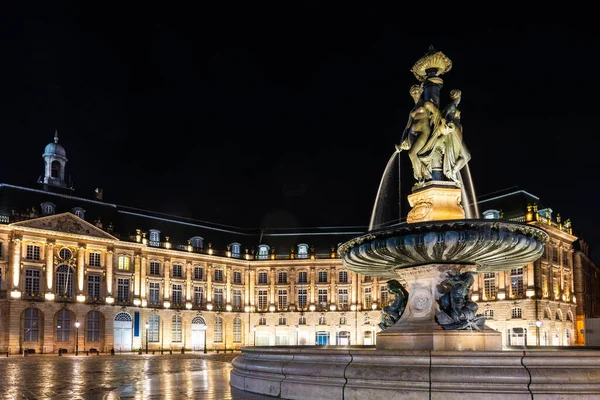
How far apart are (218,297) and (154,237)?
11.6 meters

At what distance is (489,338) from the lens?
43.4ft

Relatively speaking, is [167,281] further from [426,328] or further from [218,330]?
[426,328]

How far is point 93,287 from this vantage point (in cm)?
6506

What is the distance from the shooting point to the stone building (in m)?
60.7

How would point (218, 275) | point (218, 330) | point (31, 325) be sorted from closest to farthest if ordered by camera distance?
point (31, 325) → point (218, 330) → point (218, 275)

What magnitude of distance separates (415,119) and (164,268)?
62.5m

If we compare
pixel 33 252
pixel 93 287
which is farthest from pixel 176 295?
pixel 33 252

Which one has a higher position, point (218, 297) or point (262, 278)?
point (262, 278)

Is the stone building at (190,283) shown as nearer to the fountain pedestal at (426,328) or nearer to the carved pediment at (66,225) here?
the carved pediment at (66,225)

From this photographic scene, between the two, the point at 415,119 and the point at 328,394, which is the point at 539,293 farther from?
the point at 328,394

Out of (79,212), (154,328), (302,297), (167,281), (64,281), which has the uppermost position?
(79,212)

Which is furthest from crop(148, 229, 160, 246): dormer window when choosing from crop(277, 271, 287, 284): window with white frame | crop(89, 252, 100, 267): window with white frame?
crop(277, 271, 287, 284): window with white frame

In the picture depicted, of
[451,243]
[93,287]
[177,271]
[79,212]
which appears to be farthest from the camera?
[177,271]

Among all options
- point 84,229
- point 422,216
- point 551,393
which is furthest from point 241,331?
point 551,393
